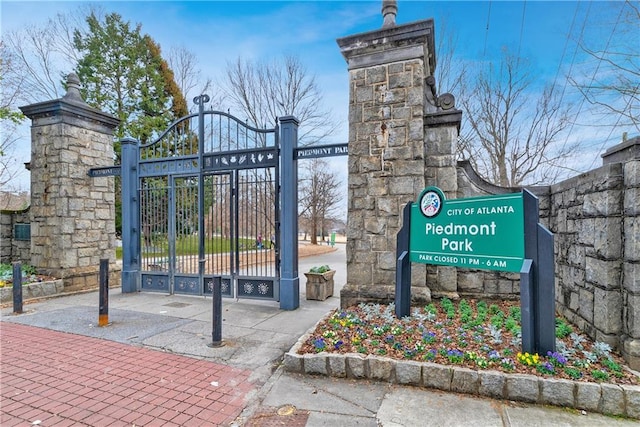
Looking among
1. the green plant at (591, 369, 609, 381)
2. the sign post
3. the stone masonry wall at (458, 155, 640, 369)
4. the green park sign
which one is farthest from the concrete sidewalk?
the green park sign

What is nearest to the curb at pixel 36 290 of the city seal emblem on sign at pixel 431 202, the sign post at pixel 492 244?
the sign post at pixel 492 244

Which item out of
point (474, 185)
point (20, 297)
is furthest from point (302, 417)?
point (20, 297)

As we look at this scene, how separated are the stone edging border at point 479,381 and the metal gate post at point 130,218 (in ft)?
17.9

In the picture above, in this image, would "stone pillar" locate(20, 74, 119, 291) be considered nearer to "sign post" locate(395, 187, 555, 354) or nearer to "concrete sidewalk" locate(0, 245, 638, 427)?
"concrete sidewalk" locate(0, 245, 638, 427)

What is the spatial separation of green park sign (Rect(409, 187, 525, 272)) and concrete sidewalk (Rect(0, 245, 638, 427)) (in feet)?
4.33

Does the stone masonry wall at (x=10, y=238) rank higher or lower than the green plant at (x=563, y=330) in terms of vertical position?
higher

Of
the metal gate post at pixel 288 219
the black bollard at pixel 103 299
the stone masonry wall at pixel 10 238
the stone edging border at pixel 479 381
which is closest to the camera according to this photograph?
the stone edging border at pixel 479 381

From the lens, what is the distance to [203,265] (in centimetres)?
666

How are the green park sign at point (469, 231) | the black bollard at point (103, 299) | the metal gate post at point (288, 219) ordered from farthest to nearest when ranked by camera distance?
1. the metal gate post at point (288, 219)
2. the black bollard at point (103, 299)
3. the green park sign at point (469, 231)

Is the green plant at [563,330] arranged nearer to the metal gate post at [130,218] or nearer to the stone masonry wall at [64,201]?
the metal gate post at [130,218]

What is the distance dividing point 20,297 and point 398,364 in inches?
251

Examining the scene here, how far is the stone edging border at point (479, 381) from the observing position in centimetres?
247

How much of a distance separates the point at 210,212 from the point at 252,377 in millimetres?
4164

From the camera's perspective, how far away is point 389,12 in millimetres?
4992
